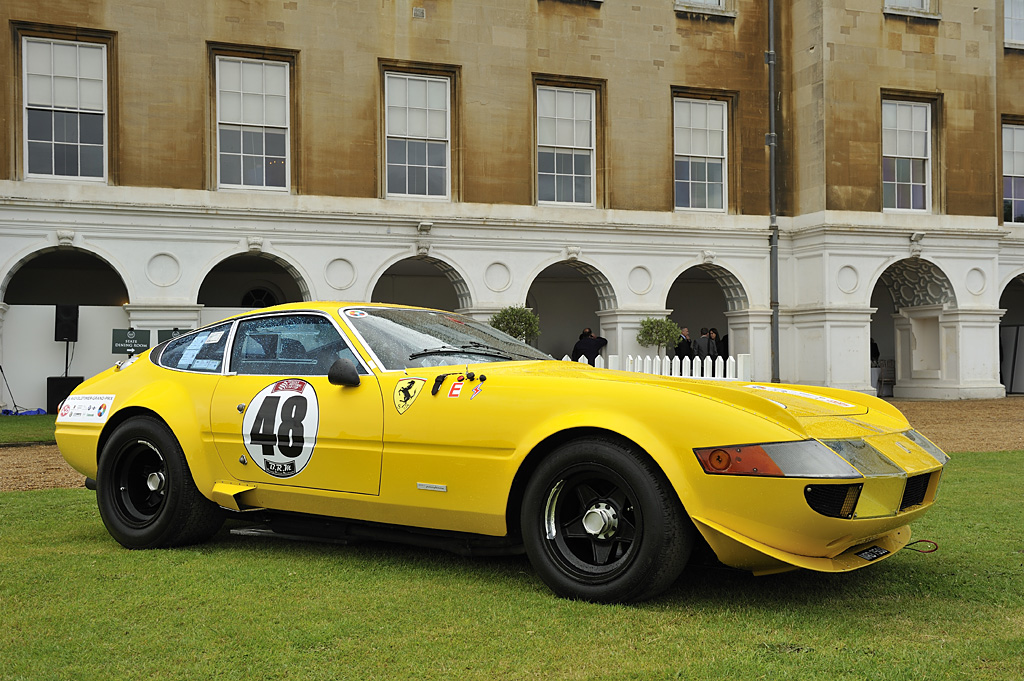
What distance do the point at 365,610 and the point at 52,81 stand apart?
17198 mm

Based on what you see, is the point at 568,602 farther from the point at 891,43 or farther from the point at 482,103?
the point at 891,43

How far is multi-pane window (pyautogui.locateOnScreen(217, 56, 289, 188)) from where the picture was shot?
18.9 m

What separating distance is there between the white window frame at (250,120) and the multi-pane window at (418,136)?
2014 mm

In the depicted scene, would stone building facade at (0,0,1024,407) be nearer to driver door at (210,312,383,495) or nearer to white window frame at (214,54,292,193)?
white window frame at (214,54,292,193)

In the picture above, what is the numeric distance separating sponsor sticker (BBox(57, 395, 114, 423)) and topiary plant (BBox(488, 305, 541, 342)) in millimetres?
13557

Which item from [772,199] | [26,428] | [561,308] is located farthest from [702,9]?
[26,428]

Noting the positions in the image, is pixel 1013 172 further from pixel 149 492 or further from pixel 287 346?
pixel 149 492

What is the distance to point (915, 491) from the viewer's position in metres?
4.07

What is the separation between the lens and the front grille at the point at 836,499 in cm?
369

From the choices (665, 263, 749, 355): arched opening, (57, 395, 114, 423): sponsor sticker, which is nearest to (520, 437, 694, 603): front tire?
(57, 395, 114, 423): sponsor sticker

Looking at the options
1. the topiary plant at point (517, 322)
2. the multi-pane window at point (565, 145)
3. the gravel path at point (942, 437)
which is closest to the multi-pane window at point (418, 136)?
the multi-pane window at point (565, 145)

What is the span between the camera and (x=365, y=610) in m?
3.95

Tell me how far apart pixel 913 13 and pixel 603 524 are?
21.8 metres

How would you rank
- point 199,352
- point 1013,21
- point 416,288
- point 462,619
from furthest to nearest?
point 416,288
point 1013,21
point 199,352
point 462,619
